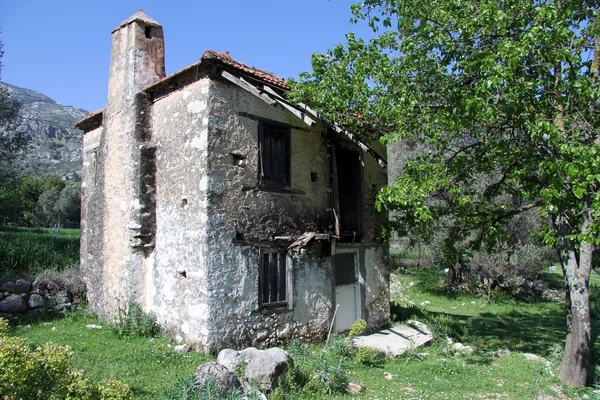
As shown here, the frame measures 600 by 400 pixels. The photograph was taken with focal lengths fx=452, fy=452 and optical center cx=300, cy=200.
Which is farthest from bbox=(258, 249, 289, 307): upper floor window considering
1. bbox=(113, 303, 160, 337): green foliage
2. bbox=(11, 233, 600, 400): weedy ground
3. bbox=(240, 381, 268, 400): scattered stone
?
bbox=(240, 381, 268, 400): scattered stone

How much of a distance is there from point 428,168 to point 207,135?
4423 millimetres

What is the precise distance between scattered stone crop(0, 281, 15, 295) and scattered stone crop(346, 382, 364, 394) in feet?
28.7

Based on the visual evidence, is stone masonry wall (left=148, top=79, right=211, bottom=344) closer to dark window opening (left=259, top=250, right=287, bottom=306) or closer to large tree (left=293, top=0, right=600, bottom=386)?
dark window opening (left=259, top=250, right=287, bottom=306)

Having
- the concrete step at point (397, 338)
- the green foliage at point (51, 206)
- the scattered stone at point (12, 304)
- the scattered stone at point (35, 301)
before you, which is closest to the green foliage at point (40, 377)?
the concrete step at point (397, 338)

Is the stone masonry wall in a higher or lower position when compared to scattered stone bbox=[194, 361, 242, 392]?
higher

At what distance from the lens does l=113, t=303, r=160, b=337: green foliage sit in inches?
375

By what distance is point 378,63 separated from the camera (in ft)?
30.9

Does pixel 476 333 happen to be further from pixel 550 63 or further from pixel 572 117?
pixel 550 63

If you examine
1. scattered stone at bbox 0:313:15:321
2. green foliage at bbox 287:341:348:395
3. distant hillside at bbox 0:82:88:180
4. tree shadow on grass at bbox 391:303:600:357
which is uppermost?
distant hillside at bbox 0:82:88:180

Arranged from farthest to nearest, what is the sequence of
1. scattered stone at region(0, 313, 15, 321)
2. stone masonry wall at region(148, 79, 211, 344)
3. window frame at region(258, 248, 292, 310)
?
scattered stone at region(0, 313, 15, 321)
window frame at region(258, 248, 292, 310)
stone masonry wall at region(148, 79, 211, 344)

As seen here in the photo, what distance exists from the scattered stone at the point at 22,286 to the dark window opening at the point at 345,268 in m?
7.74

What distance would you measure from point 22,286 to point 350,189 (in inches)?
341

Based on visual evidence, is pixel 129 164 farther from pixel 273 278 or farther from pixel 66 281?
pixel 273 278

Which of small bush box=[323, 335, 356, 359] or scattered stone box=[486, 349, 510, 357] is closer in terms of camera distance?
small bush box=[323, 335, 356, 359]
